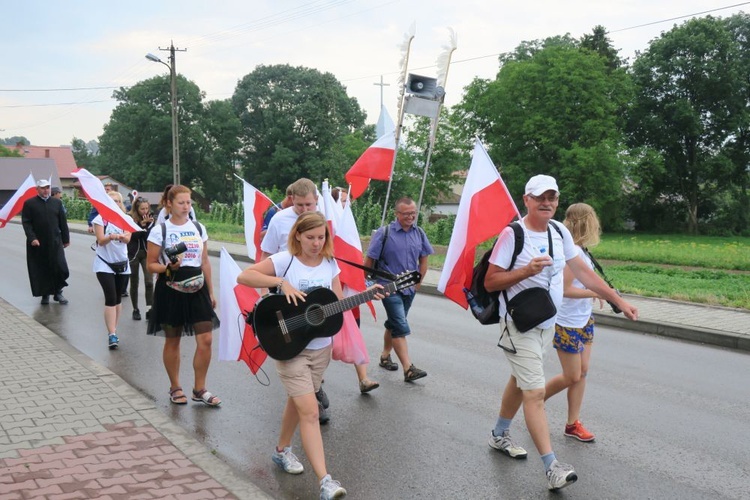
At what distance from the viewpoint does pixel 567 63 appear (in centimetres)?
4809

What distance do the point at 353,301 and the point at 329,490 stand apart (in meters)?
1.04

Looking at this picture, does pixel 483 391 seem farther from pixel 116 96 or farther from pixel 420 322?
pixel 116 96

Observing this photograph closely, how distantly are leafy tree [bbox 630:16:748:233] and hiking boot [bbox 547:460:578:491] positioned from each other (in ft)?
166

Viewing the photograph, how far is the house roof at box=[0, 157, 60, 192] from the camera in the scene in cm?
9169

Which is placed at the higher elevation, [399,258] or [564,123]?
[564,123]

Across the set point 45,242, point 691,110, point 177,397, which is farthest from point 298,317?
point 691,110

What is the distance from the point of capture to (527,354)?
4.68 metres

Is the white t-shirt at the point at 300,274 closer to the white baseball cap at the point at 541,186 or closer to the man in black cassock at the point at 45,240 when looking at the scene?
the white baseball cap at the point at 541,186

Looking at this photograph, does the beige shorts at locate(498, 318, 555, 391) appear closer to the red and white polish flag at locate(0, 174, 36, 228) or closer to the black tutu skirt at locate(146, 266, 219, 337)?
the black tutu skirt at locate(146, 266, 219, 337)

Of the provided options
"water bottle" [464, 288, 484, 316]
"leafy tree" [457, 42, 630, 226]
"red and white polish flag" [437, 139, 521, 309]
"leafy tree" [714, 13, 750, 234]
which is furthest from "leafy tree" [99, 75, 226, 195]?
"water bottle" [464, 288, 484, 316]

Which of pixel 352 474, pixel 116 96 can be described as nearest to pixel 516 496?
pixel 352 474

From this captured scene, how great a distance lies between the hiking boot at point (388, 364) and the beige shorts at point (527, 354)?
311cm

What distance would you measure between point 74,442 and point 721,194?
180ft

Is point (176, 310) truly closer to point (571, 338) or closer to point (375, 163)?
point (571, 338)
